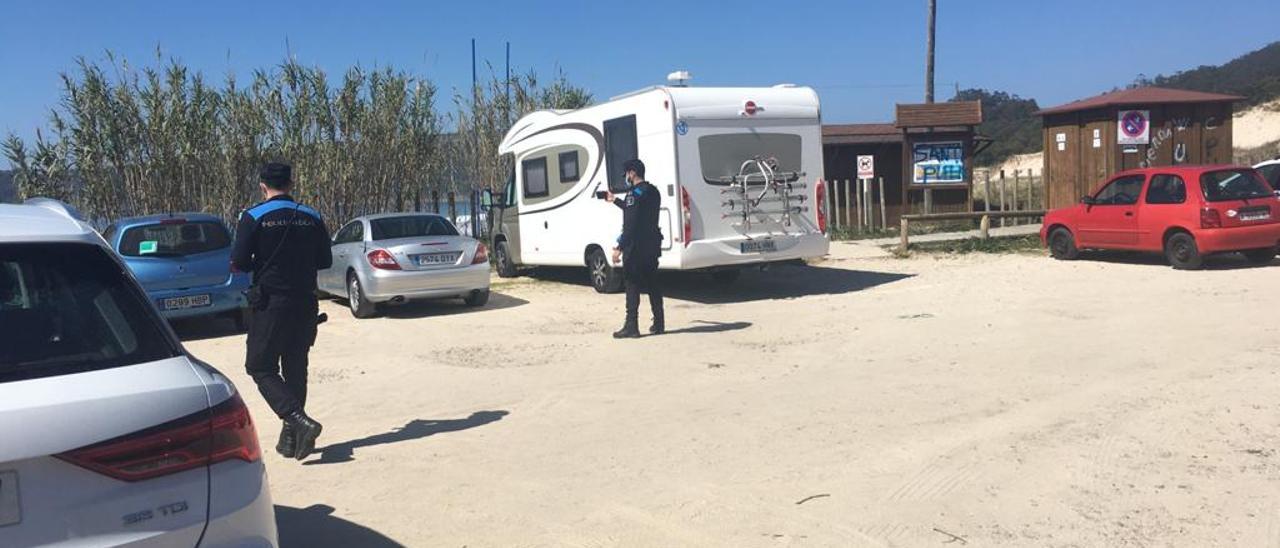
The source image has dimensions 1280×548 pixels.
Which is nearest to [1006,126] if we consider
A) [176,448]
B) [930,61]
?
[930,61]

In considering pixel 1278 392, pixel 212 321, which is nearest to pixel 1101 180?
pixel 1278 392

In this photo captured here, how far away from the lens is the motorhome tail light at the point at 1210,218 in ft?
44.3

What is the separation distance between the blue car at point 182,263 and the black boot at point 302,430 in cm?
611

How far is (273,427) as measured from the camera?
691 centimetres

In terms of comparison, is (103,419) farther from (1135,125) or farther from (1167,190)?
(1135,125)

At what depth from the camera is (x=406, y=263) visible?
41.1 ft

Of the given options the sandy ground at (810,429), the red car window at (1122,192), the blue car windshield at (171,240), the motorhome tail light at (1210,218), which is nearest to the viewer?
the sandy ground at (810,429)

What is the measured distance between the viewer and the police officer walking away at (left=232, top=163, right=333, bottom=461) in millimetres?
5836

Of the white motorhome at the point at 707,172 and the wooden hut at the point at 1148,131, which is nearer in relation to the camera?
the white motorhome at the point at 707,172

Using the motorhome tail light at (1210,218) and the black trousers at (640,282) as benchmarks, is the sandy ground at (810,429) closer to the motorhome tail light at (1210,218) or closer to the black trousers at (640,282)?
the black trousers at (640,282)

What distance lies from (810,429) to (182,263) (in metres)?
8.22

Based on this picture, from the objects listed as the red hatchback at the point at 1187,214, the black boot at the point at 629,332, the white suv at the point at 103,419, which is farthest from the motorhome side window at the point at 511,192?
the white suv at the point at 103,419

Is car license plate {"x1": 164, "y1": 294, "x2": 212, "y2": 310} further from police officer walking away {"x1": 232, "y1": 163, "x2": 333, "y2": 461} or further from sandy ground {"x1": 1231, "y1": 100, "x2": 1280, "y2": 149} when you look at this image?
sandy ground {"x1": 1231, "y1": 100, "x2": 1280, "y2": 149}

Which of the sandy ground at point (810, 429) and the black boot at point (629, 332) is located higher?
the black boot at point (629, 332)
